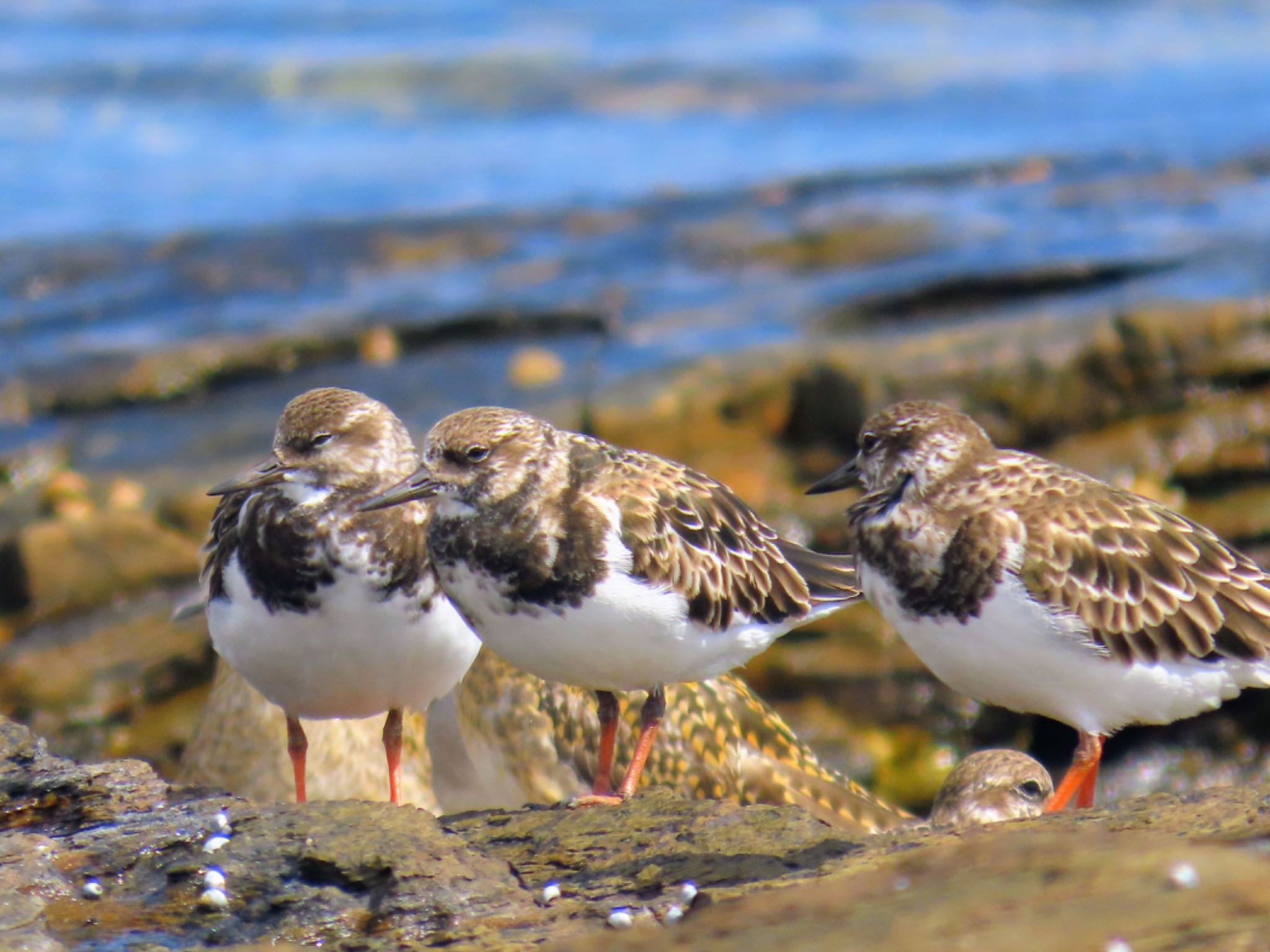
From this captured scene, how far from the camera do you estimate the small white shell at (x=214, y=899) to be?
3.45 m

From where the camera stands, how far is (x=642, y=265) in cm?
1302

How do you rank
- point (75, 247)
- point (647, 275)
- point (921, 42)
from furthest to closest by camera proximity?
point (921, 42)
point (75, 247)
point (647, 275)

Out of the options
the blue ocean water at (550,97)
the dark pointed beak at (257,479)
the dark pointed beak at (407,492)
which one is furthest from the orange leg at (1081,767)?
the blue ocean water at (550,97)

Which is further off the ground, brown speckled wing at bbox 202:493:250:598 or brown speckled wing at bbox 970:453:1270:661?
brown speckled wing at bbox 202:493:250:598

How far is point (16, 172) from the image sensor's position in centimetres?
1672

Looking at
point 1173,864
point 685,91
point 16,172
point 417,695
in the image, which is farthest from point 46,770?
point 685,91

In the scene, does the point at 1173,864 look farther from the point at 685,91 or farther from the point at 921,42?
the point at 921,42

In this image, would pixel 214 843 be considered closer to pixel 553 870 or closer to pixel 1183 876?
pixel 553 870

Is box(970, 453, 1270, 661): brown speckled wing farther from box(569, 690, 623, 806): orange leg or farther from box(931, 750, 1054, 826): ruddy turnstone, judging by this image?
box(569, 690, 623, 806): orange leg

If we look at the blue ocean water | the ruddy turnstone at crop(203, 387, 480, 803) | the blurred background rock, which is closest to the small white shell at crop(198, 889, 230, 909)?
the ruddy turnstone at crop(203, 387, 480, 803)

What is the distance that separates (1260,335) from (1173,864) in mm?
6939

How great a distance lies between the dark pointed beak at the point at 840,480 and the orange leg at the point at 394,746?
143 cm

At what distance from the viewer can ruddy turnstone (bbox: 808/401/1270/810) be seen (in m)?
4.40

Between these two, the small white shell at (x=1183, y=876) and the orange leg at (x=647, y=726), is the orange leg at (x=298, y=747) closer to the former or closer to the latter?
the orange leg at (x=647, y=726)
